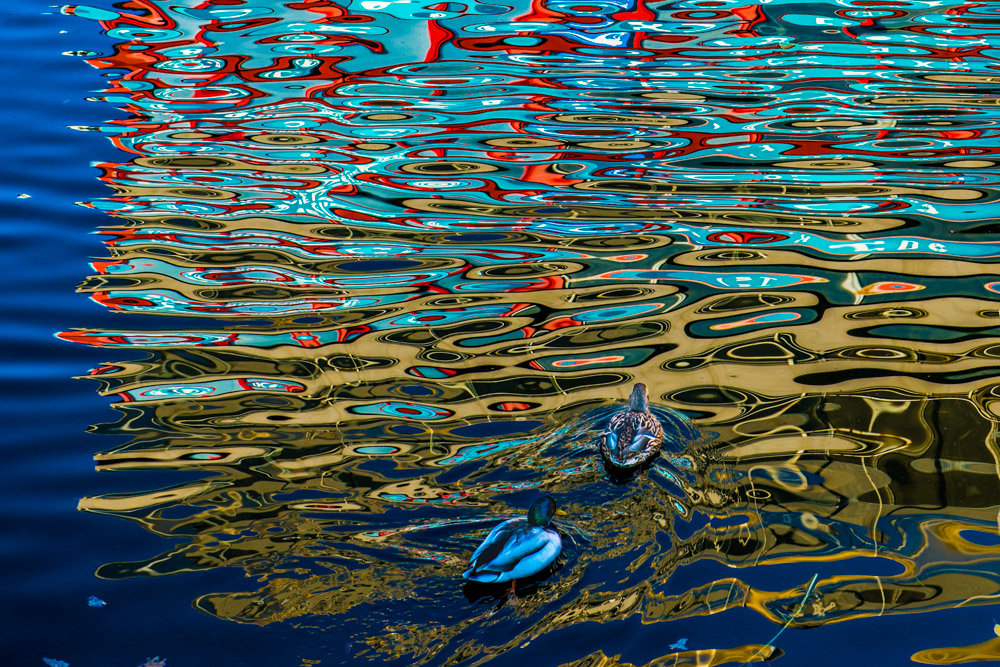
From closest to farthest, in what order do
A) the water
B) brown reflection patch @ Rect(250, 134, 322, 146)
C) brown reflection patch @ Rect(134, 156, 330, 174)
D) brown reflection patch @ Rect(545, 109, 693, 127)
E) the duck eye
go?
1. the water
2. the duck eye
3. brown reflection patch @ Rect(134, 156, 330, 174)
4. brown reflection patch @ Rect(250, 134, 322, 146)
5. brown reflection patch @ Rect(545, 109, 693, 127)

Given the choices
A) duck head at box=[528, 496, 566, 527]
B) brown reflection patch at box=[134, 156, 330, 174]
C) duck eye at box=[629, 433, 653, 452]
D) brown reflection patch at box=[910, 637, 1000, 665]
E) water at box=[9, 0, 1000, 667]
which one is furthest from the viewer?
brown reflection patch at box=[134, 156, 330, 174]

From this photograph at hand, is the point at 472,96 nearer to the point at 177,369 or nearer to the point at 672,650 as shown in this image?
the point at 177,369

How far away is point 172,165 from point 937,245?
6.35m

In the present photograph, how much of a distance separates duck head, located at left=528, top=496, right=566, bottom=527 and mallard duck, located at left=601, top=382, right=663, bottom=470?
0.63 m

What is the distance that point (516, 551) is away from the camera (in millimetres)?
3934

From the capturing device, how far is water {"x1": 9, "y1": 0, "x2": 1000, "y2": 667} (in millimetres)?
4047

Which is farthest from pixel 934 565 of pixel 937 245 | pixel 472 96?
pixel 472 96

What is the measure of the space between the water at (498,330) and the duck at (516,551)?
0.12 meters

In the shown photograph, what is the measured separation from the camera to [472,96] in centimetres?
966

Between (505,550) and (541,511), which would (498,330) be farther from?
(505,550)

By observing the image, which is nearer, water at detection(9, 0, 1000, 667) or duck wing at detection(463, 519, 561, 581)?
duck wing at detection(463, 519, 561, 581)

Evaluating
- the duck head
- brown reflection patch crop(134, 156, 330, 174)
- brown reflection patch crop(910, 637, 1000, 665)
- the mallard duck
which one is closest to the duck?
the duck head

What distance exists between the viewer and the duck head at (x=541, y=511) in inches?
164

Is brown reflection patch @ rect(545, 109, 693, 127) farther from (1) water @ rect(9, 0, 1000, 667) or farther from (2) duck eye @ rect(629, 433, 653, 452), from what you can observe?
(2) duck eye @ rect(629, 433, 653, 452)
